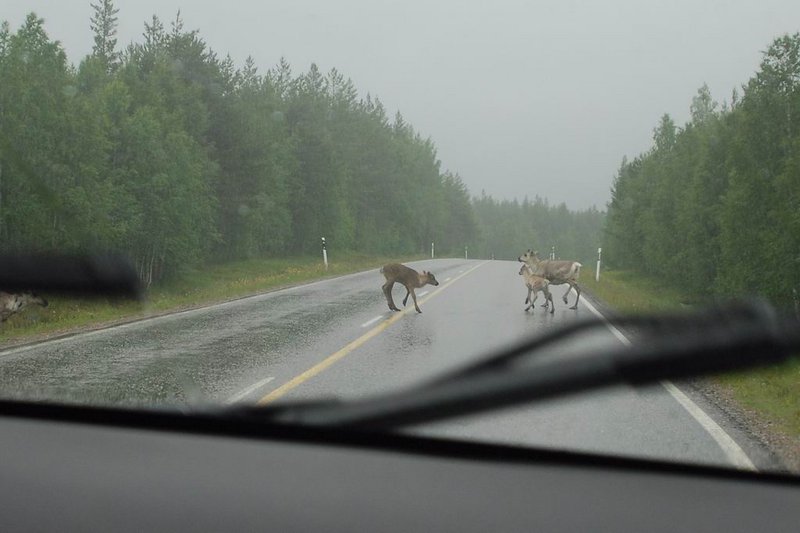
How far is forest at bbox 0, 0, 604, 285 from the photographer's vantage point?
605cm

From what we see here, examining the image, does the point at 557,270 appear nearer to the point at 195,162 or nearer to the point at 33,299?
the point at 195,162

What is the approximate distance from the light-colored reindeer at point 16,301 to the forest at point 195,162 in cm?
26

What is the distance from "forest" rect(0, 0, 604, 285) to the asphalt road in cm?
98

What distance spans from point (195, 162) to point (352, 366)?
19.8 ft

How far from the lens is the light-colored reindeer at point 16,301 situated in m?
3.43

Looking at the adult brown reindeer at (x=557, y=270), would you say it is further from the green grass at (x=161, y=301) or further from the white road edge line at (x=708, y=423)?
the white road edge line at (x=708, y=423)

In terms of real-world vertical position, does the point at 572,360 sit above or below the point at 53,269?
below

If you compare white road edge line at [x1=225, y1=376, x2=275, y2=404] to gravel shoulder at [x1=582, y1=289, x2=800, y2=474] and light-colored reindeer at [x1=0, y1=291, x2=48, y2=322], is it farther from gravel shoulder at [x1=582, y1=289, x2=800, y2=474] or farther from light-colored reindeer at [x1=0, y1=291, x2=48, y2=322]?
gravel shoulder at [x1=582, y1=289, x2=800, y2=474]

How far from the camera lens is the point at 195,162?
12.0 m

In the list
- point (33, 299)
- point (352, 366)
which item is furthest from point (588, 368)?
point (352, 366)

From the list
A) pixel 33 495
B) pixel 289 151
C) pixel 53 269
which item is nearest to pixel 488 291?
pixel 53 269

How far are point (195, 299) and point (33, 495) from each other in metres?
14.5

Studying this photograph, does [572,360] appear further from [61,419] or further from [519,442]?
[61,419]

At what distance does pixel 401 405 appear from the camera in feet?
7.42
